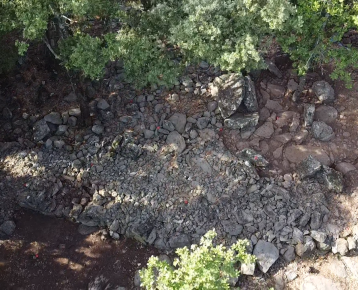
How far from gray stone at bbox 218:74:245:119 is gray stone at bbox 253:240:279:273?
520cm

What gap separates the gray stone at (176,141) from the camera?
14070 millimetres

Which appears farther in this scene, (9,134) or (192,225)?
(9,134)

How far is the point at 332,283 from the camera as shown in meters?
12.2

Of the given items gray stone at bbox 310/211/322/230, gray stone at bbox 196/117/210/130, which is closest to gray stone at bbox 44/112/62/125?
gray stone at bbox 196/117/210/130

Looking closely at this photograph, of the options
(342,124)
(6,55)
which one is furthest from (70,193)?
(342,124)

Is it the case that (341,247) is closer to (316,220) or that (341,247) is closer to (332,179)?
(316,220)

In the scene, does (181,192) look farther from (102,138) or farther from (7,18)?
(7,18)

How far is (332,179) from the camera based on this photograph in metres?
13.4

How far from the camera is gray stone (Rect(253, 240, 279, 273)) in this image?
12.2 m

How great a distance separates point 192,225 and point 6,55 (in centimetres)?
972

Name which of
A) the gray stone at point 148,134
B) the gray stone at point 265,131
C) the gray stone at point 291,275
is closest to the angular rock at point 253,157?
the gray stone at point 265,131

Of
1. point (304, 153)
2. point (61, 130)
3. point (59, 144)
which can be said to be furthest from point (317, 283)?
point (61, 130)

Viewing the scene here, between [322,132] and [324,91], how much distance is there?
1.97m

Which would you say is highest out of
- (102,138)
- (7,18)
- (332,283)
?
(7,18)
